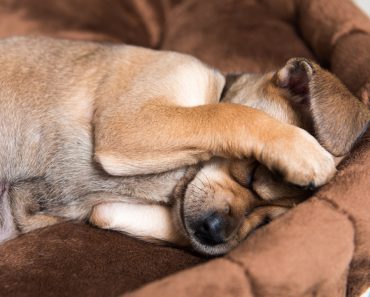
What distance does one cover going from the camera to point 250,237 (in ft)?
5.07

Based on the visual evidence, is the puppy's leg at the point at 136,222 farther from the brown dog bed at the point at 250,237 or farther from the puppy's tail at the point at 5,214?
the puppy's tail at the point at 5,214

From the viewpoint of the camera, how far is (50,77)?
2.14m

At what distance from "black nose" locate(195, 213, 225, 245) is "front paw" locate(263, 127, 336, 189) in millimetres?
289

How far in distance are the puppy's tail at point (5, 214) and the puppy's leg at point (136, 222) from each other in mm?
341

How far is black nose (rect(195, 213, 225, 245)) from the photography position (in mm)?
1787

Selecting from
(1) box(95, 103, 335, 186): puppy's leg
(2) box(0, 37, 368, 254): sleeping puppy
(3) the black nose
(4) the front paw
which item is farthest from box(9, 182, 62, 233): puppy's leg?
(4) the front paw

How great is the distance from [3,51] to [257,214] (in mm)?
1358

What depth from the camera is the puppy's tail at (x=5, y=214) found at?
203 cm

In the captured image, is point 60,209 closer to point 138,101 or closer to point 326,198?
point 138,101

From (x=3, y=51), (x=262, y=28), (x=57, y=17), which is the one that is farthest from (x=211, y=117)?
(x=57, y=17)

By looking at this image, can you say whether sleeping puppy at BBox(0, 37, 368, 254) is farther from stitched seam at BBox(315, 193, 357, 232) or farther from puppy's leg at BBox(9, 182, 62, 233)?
stitched seam at BBox(315, 193, 357, 232)

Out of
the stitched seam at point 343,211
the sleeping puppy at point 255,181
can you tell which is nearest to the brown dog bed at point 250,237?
the stitched seam at point 343,211

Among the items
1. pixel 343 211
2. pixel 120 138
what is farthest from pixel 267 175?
pixel 120 138

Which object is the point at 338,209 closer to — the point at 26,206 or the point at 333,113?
the point at 333,113
